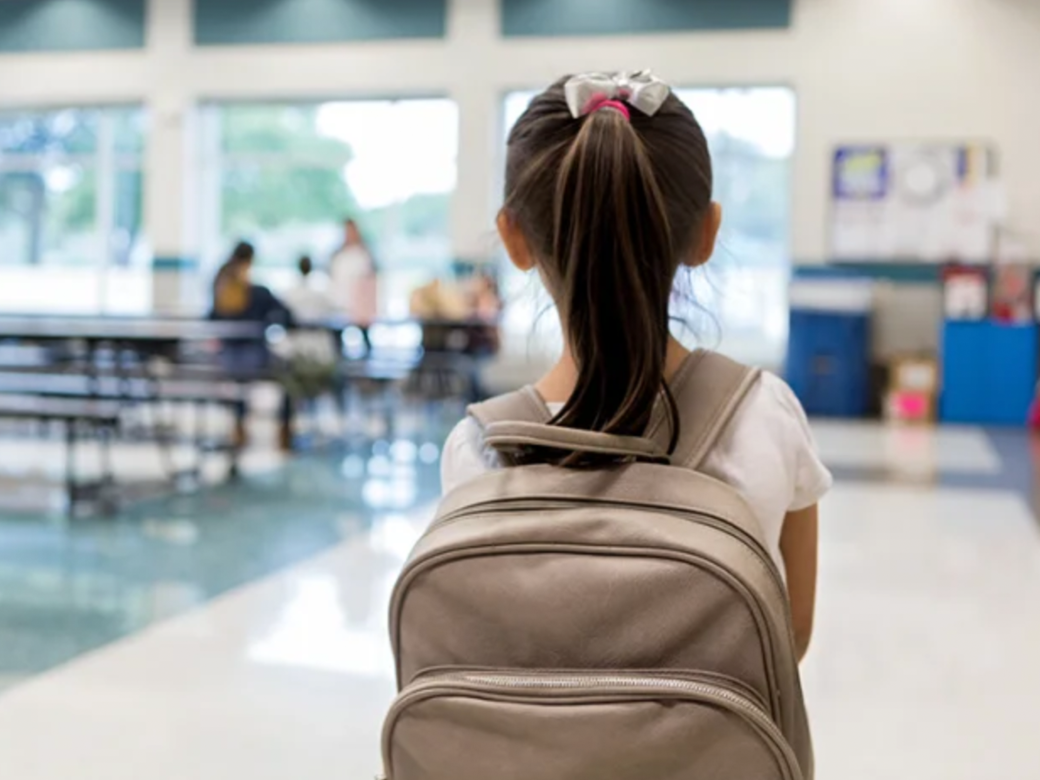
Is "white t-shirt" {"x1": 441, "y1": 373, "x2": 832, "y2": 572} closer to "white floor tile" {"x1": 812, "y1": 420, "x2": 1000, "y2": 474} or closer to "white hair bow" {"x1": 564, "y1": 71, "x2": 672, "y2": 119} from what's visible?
"white hair bow" {"x1": 564, "y1": 71, "x2": 672, "y2": 119}

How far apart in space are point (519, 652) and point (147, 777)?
Result: 141 centimetres

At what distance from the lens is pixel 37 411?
4.93m

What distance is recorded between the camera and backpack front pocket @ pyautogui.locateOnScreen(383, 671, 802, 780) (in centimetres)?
96

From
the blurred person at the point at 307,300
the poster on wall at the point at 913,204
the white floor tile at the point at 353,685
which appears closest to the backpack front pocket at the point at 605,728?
the white floor tile at the point at 353,685

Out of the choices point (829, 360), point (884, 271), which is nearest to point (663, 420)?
point (829, 360)

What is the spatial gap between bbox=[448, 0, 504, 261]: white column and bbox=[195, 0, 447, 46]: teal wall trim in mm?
219

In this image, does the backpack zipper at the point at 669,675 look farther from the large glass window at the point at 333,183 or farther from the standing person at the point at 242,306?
the large glass window at the point at 333,183

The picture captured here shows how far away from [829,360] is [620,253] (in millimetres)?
9098

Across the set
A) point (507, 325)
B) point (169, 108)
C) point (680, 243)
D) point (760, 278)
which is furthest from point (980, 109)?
point (680, 243)

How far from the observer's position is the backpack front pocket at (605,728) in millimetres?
958

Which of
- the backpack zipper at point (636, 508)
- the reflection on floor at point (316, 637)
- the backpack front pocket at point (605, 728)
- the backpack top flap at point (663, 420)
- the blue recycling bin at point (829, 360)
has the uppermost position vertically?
the backpack top flap at point (663, 420)

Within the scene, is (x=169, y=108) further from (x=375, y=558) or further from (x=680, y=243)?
(x=680, y=243)

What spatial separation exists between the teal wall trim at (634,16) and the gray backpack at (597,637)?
33.2ft

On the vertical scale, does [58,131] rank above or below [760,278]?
above
